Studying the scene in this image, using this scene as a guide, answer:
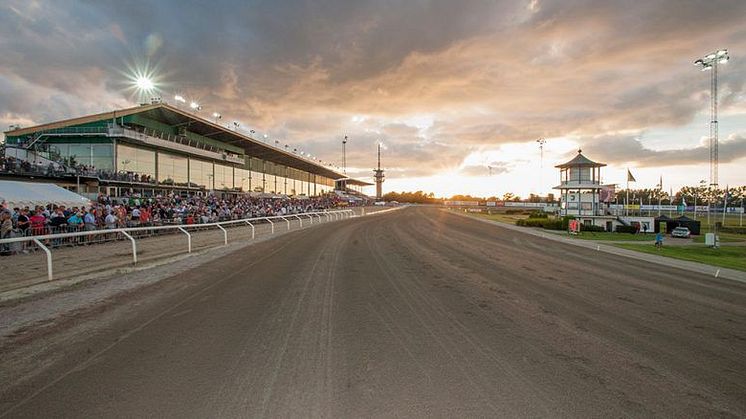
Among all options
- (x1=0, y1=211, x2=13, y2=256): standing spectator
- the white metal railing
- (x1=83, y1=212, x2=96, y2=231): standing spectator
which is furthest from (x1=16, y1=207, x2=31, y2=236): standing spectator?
(x1=83, y1=212, x2=96, y2=231): standing spectator

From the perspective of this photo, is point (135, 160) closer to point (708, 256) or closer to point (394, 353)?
point (394, 353)

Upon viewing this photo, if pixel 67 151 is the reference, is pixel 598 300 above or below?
below

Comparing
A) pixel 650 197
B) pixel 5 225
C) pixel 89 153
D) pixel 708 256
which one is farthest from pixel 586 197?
pixel 650 197

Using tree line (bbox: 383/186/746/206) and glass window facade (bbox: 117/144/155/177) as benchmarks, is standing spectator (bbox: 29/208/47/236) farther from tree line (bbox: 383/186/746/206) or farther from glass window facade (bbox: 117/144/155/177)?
tree line (bbox: 383/186/746/206)

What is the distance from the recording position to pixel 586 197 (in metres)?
40.8

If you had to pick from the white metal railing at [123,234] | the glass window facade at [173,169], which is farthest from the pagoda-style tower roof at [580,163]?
the glass window facade at [173,169]

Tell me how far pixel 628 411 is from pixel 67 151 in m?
44.5

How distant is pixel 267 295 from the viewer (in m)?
7.29

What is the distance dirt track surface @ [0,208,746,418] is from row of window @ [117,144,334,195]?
112 feet

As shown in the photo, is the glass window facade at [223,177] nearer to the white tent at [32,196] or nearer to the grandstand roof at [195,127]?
the grandstand roof at [195,127]

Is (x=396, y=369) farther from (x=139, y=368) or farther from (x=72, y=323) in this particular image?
(x=72, y=323)

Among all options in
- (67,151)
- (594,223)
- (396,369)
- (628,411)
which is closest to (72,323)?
(396,369)

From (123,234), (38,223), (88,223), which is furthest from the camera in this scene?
(88,223)

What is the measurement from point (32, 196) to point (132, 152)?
800 inches
